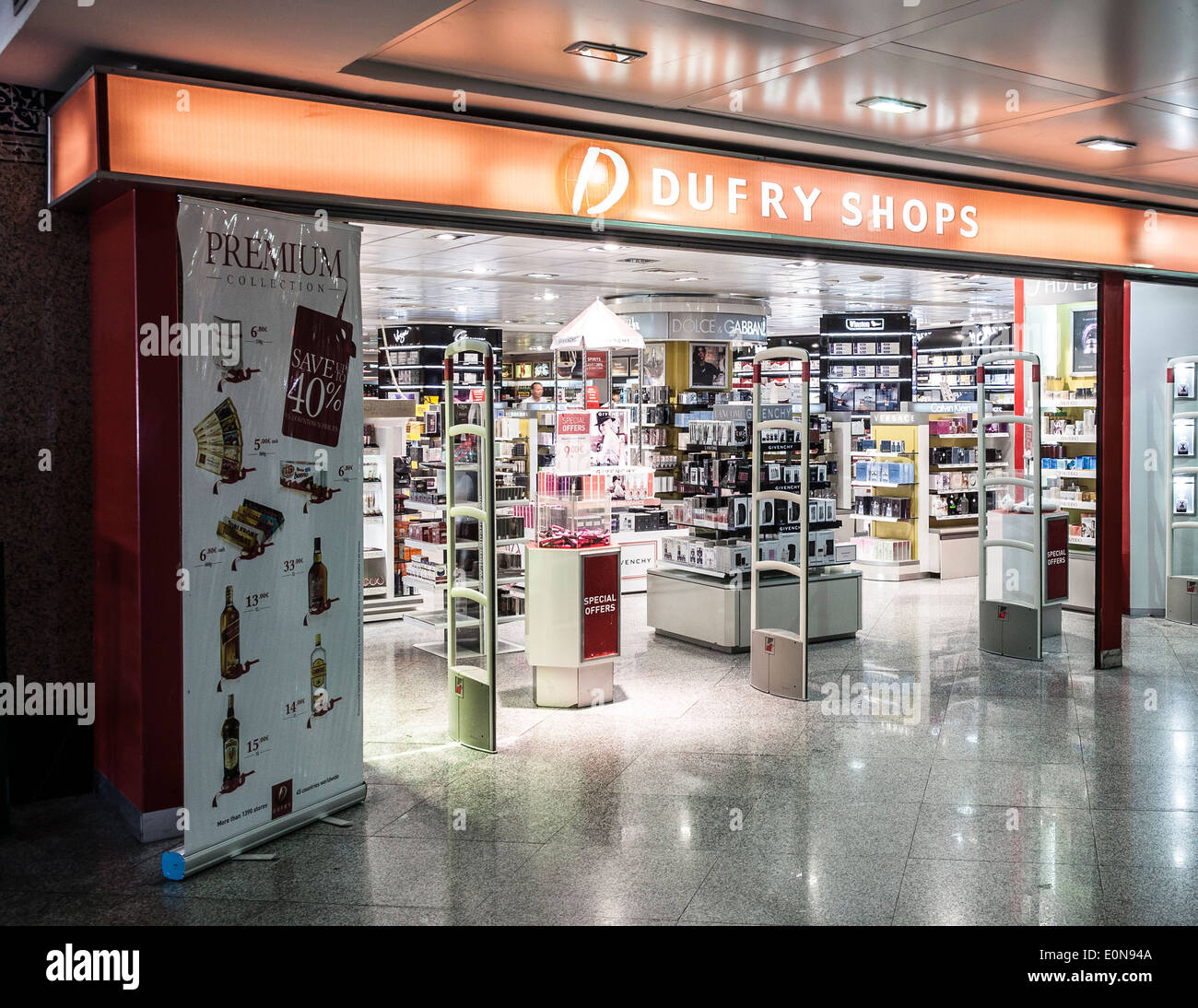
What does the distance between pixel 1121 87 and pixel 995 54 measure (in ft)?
2.97

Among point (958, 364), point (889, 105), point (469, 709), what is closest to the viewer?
point (889, 105)

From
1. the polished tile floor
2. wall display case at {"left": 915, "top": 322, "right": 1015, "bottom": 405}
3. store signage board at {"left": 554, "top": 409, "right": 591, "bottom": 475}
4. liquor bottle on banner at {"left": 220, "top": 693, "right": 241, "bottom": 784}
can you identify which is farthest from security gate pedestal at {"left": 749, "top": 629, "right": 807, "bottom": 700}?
wall display case at {"left": 915, "top": 322, "right": 1015, "bottom": 405}

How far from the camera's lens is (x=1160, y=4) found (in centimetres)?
397

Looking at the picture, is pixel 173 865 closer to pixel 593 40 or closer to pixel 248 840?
pixel 248 840

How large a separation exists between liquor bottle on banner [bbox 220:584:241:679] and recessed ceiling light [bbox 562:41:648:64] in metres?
2.56

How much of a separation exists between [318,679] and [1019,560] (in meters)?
6.18

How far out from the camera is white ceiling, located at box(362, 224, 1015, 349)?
365 inches

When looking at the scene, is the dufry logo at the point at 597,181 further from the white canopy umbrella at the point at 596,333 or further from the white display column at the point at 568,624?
the white canopy umbrella at the point at 596,333

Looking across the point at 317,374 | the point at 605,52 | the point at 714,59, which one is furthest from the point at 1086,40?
the point at 317,374

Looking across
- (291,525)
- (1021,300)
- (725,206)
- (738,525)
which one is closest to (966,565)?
(1021,300)

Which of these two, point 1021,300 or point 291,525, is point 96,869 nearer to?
point 291,525

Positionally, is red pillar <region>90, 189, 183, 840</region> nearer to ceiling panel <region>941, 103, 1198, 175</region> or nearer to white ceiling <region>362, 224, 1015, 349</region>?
white ceiling <region>362, 224, 1015, 349</region>

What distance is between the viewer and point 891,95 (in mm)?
5141

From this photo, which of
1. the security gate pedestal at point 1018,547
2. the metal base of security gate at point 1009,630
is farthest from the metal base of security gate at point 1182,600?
the metal base of security gate at point 1009,630
